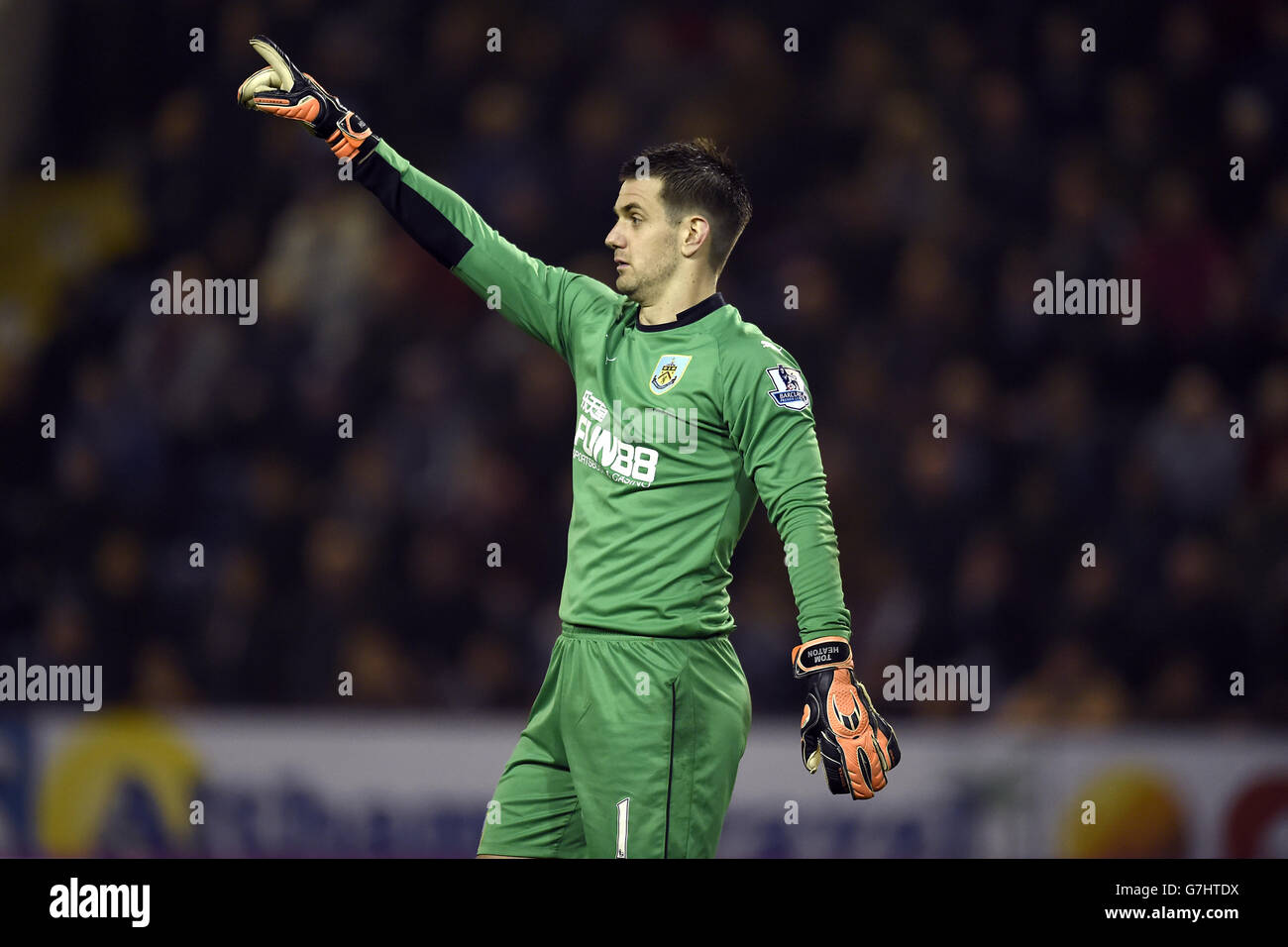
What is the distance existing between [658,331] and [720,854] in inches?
118

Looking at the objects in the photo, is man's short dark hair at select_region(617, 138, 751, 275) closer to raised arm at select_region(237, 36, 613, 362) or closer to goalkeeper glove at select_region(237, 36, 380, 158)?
raised arm at select_region(237, 36, 613, 362)

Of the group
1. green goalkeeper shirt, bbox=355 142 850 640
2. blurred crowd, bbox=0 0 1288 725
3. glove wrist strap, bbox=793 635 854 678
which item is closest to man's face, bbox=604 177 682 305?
green goalkeeper shirt, bbox=355 142 850 640

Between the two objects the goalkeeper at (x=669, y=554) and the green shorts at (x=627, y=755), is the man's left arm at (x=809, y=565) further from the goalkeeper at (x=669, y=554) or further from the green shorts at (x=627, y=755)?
the green shorts at (x=627, y=755)

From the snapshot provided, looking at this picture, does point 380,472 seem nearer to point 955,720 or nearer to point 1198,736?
point 955,720

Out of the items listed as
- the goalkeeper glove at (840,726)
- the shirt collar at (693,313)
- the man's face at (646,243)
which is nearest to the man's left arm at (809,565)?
the goalkeeper glove at (840,726)

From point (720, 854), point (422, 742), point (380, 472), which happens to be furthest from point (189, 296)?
point (720, 854)

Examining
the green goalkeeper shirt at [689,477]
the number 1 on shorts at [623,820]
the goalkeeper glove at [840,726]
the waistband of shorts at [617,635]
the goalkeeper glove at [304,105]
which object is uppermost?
the goalkeeper glove at [304,105]

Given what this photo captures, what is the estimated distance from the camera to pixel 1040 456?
24.0 ft

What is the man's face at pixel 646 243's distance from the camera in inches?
163

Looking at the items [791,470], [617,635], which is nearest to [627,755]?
[617,635]

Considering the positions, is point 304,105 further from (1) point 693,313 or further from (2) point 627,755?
(2) point 627,755

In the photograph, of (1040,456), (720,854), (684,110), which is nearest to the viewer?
(720,854)

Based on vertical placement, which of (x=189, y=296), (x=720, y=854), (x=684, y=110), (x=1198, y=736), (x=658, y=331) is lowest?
(x=720, y=854)

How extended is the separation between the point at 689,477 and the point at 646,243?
2.09 feet
